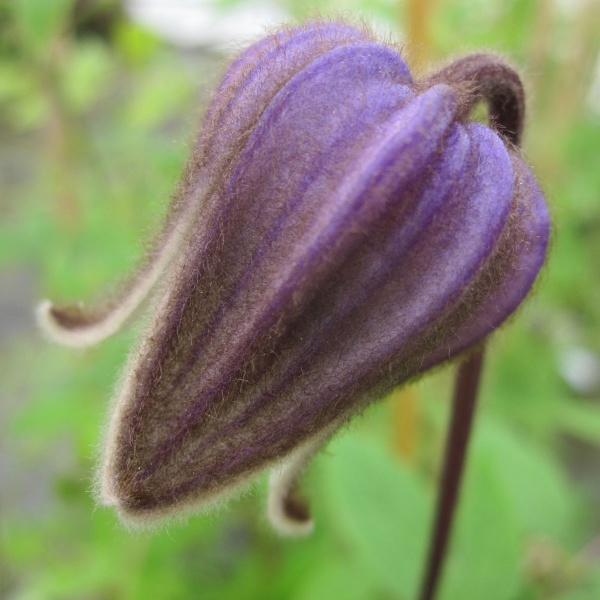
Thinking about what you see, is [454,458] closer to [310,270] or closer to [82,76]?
[310,270]

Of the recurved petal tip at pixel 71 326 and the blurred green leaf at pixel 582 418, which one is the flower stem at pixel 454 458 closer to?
the recurved petal tip at pixel 71 326

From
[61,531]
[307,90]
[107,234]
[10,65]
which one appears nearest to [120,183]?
[10,65]

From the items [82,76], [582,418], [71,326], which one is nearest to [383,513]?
[582,418]

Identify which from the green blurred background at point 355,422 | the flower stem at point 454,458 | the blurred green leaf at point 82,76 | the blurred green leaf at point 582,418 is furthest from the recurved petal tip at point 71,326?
the blurred green leaf at point 82,76

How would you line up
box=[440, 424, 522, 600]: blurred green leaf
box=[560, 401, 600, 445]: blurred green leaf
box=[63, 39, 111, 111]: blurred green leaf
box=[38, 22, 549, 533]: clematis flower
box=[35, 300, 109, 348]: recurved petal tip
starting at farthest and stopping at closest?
box=[63, 39, 111, 111]: blurred green leaf, box=[560, 401, 600, 445]: blurred green leaf, box=[440, 424, 522, 600]: blurred green leaf, box=[35, 300, 109, 348]: recurved petal tip, box=[38, 22, 549, 533]: clematis flower

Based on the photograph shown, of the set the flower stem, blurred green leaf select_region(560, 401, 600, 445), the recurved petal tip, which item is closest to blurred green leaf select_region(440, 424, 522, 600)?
the flower stem

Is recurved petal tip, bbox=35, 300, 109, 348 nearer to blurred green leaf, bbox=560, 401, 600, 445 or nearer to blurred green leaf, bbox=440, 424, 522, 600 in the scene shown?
blurred green leaf, bbox=440, 424, 522, 600

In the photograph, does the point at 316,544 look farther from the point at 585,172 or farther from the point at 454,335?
the point at 585,172
